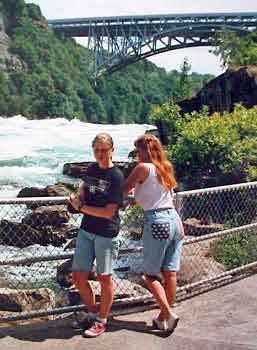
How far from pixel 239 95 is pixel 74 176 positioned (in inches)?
287

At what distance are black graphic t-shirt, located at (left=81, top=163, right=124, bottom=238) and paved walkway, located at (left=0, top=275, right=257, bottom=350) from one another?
74 centimetres

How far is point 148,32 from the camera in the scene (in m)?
63.5

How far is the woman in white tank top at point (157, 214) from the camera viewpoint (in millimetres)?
3900

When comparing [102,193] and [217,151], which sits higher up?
[102,193]

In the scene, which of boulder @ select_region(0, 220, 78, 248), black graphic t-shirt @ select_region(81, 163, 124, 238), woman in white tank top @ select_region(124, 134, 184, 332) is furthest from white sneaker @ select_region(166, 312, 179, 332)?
boulder @ select_region(0, 220, 78, 248)

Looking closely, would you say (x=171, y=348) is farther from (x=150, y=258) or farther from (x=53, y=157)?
(x=53, y=157)

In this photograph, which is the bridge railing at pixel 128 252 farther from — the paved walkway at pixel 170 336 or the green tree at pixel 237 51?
the green tree at pixel 237 51

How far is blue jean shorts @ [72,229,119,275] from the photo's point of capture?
3.84m

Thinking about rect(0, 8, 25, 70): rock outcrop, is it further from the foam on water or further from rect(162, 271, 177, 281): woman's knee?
rect(162, 271, 177, 281): woman's knee

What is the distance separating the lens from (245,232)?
6414 mm

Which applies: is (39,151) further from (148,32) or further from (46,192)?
(148,32)

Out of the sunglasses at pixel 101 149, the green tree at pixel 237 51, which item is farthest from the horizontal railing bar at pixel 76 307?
the green tree at pixel 237 51

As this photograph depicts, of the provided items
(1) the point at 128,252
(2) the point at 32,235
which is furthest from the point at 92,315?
(2) the point at 32,235

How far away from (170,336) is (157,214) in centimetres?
86
